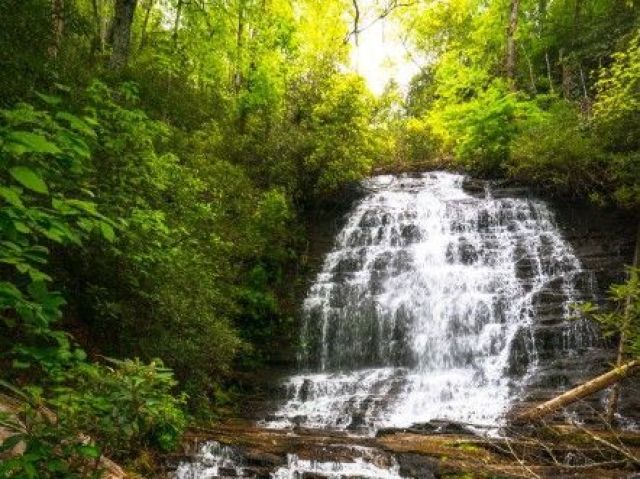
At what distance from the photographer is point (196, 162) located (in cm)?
1221

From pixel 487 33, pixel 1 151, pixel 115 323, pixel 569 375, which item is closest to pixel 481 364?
pixel 569 375

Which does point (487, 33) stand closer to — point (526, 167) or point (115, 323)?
point (526, 167)

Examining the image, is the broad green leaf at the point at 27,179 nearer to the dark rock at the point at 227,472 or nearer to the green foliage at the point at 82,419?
the green foliage at the point at 82,419

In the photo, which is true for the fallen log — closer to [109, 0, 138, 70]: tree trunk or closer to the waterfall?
the waterfall

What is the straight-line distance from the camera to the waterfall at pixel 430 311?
33.9 ft

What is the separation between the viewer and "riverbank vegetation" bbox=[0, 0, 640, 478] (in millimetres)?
3072

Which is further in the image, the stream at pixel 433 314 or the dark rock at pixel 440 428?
the stream at pixel 433 314

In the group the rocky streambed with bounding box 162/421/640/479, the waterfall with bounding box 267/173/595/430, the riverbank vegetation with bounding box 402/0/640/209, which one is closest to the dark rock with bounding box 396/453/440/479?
the rocky streambed with bounding box 162/421/640/479

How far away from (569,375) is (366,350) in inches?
179

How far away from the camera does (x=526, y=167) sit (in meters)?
15.6

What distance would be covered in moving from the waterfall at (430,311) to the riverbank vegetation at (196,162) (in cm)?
133

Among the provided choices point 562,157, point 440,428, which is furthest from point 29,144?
point 562,157

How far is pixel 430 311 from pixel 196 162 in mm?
6760

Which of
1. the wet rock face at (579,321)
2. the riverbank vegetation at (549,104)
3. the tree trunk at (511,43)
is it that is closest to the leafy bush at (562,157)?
the riverbank vegetation at (549,104)
